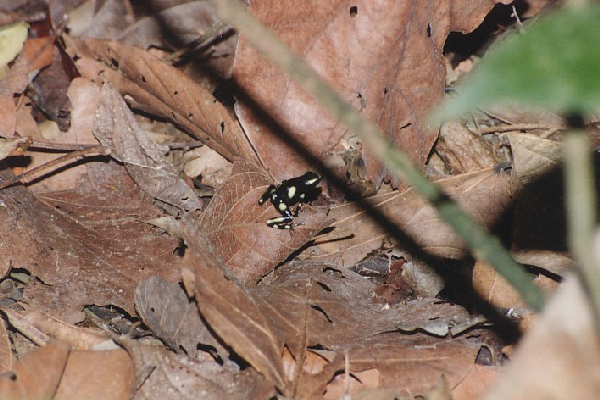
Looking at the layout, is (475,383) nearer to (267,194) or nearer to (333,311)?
(333,311)

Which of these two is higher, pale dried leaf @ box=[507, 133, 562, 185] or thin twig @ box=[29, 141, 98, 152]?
pale dried leaf @ box=[507, 133, 562, 185]

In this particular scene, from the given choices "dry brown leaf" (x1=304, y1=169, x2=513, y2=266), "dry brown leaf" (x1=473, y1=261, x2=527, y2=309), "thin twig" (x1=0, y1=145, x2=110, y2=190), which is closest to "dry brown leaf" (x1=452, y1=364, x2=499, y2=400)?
"dry brown leaf" (x1=473, y1=261, x2=527, y2=309)

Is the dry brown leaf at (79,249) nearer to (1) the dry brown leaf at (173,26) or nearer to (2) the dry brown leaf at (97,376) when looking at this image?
(2) the dry brown leaf at (97,376)

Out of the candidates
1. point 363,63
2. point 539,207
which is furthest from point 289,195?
point 539,207

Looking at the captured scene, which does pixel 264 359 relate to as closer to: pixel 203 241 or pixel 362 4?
pixel 203 241

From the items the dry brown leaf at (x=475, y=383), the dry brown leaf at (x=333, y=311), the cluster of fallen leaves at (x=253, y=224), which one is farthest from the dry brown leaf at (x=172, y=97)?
the dry brown leaf at (x=475, y=383)

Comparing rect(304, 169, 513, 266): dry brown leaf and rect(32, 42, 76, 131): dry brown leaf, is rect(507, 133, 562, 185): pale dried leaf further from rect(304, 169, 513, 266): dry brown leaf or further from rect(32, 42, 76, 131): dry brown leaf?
rect(32, 42, 76, 131): dry brown leaf

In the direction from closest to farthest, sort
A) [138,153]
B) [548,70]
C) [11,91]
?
[548,70], [138,153], [11,91]
